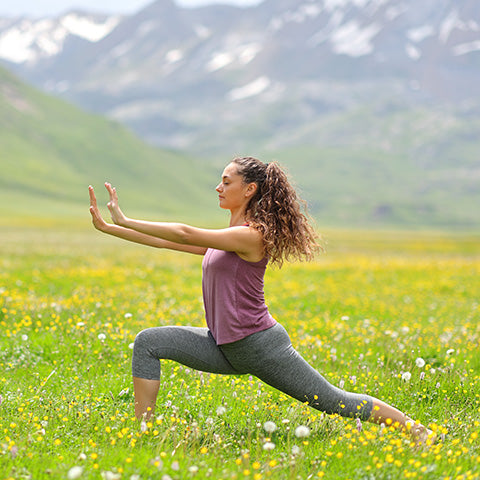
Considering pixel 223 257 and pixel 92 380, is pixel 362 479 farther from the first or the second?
pixel 92 380

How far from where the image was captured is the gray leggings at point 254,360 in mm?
5695

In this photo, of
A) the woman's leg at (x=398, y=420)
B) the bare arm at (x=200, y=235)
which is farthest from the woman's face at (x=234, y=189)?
the woman's leg at (x=398, y=420)

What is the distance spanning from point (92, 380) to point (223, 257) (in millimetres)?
2779

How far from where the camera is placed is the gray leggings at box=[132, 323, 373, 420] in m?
5.70

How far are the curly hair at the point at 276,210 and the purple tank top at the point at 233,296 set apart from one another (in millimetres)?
306

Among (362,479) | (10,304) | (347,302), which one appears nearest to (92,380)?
(362,479)

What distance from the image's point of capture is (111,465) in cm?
462

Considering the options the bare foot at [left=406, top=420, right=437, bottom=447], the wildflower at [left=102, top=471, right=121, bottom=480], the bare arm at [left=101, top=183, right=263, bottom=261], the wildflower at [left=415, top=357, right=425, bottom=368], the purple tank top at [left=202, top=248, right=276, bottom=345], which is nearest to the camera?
the wildflower at [left=102, top=471, right=121, bottom=480]

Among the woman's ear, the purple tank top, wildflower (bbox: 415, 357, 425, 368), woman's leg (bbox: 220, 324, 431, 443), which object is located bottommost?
wildflower (bbox: 415, 357, 425, 368)

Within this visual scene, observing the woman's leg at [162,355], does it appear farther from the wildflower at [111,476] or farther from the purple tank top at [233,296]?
the wildflower at [111,476]

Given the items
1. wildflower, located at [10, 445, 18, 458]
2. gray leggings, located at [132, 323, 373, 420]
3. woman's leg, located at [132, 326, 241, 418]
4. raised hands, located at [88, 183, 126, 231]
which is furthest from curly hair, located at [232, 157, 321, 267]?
Answer: wildflower, located at [10, 445, 18, 458]

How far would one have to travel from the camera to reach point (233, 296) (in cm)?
557

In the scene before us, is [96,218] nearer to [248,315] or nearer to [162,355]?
[162,355]

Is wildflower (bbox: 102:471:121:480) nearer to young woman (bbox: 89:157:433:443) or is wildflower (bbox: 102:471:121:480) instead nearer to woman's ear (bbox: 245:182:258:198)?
young woman (bbox: 89:157:433:443)
